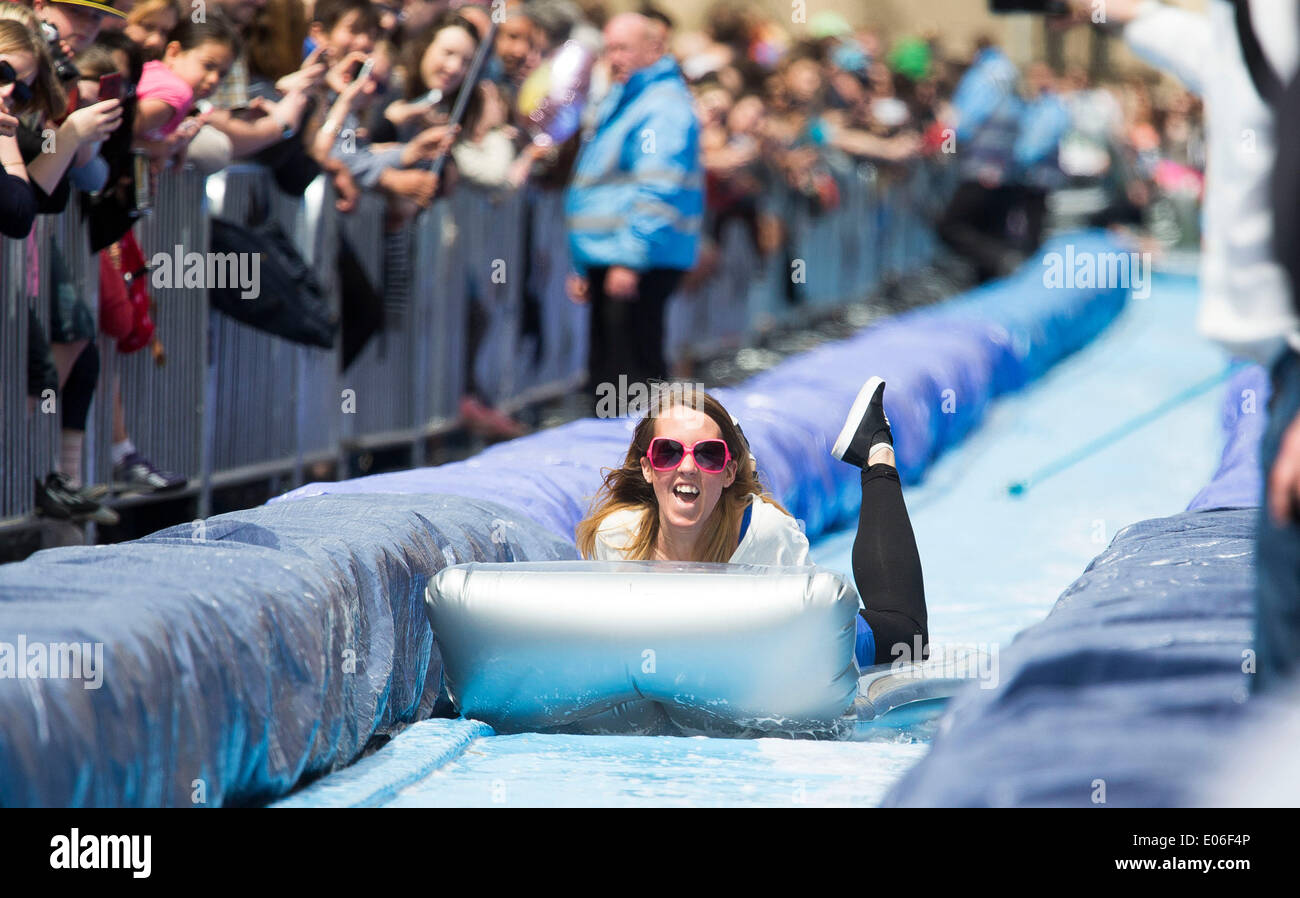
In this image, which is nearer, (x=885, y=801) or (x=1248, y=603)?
(x=885, y=801)

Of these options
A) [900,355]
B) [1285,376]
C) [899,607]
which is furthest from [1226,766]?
[900,355]

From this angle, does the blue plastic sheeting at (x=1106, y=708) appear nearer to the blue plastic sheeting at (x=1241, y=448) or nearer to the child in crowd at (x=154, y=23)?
the blue plastic sheeting at (x=1241, y=448)

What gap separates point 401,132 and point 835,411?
193cm

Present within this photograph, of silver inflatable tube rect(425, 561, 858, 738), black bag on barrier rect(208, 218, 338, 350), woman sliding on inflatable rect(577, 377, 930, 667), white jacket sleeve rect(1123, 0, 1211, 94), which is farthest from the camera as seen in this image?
black bag on barrier rect(208, 218, 338, 350)

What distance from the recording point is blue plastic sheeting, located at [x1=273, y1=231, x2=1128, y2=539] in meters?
5.23

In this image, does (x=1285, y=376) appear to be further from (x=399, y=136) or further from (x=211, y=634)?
(x=399, y=136)

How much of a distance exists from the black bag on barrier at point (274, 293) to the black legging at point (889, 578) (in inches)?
84.8

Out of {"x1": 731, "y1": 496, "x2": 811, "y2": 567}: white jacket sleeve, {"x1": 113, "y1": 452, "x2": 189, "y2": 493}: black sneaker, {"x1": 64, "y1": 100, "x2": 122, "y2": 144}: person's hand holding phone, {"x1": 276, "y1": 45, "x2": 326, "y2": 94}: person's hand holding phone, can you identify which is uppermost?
{"x1": 276, "y1": 45, "x2": 326, "y2": 94}: person's hand holding phone

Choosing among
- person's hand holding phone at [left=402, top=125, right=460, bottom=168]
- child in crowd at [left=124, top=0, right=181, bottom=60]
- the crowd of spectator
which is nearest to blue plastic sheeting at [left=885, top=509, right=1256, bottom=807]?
the crowd of spectator

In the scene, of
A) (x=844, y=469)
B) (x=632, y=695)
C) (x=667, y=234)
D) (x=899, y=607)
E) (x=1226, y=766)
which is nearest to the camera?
(x=1226, y=766)

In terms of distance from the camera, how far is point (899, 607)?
4812 mm

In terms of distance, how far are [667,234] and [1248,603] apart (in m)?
4.67

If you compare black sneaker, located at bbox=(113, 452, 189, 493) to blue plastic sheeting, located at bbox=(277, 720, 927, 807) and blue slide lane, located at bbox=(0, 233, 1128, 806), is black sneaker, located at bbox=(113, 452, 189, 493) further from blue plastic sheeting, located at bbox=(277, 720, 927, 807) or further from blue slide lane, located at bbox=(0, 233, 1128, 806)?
blue plastic sheeting, located at bbox=(277, 720, 927, 807)

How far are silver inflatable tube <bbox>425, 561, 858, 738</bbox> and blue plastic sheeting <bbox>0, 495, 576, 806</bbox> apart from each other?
0.59 ft
